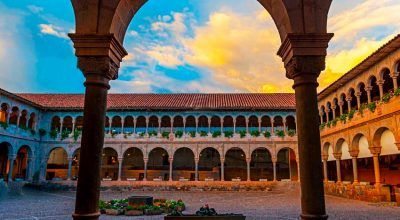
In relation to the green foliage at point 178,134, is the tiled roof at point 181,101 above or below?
above

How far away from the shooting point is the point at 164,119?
111ft

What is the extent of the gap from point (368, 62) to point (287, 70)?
1611 centimetres

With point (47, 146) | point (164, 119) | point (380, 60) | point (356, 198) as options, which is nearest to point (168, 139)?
point (164, 119)

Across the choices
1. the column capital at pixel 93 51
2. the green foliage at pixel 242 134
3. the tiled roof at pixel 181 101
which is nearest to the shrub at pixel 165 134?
the tiled roof at pixel 181 101

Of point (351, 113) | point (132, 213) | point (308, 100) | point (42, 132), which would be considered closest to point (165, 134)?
point (42, 132)

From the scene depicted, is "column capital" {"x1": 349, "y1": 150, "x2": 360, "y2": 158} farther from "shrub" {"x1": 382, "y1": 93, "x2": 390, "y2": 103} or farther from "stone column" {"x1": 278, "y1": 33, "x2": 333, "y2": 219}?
"stone column" {"x1": 278, "y1": 33, "x2": 333, "y2": 219}

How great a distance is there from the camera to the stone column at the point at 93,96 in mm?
4875

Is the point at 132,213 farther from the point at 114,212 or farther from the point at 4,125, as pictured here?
the point at 4,125

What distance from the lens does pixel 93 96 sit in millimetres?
5098

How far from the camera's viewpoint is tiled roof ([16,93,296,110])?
31.8m

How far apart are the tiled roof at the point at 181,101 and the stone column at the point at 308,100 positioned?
26.3 meters

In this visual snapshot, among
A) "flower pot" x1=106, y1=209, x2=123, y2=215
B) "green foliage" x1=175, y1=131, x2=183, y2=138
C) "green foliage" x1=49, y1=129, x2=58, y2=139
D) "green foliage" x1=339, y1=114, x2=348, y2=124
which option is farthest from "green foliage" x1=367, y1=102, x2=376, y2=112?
"green foliage" x1=49, y1=129, x2=58, y2=139

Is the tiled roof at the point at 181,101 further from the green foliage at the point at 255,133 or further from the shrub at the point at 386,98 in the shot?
the shrub at the point at 386,98

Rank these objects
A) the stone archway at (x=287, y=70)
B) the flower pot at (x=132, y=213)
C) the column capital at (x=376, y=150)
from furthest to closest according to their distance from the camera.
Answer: the column capital at (x=376, y=150), the flower pot at (x=132, y=213), the stone archway at (x=287, y=70)
